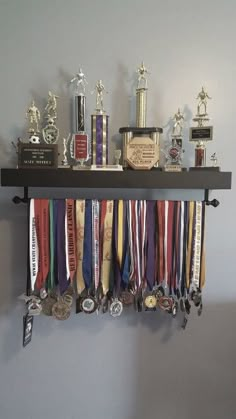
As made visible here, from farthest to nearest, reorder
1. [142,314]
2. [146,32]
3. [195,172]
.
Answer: [142,314]
[146,32]
[195,172]

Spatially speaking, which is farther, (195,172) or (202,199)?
(202,199)

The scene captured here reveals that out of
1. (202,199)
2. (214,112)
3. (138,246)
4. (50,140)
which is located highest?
(214,112)

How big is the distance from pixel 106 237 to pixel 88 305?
11.3 inches

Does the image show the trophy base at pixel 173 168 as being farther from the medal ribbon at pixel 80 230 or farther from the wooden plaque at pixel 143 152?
the medal ribbon at pixel 80 230

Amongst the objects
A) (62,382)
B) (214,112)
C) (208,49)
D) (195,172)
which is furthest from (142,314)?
(208,49)

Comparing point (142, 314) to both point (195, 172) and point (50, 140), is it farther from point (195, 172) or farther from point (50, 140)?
point (50, 140)

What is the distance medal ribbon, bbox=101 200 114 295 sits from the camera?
115 cm

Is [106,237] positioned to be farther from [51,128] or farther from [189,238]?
[51,128]

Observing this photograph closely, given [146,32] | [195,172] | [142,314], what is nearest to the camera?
[195,172]

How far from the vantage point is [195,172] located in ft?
3.60

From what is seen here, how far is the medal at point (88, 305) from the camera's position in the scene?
1188mm

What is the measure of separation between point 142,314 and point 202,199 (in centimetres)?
57

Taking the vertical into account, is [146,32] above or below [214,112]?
above

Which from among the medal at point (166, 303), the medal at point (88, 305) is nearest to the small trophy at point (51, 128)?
the medal at point (88, 305)
